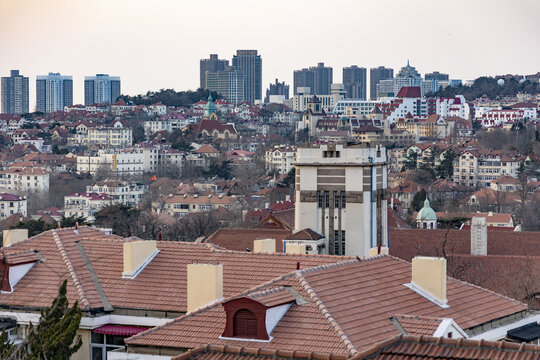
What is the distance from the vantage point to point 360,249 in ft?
110

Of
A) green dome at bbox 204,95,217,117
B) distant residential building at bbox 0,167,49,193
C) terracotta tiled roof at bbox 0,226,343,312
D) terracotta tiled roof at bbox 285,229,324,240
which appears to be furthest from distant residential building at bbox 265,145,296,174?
terracotta tiled roof at bbox 0,226,343,312

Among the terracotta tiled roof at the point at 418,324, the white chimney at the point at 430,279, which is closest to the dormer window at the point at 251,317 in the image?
the terracotta tiled roof at the point at 418,324

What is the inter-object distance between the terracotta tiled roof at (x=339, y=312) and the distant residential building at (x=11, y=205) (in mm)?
80616

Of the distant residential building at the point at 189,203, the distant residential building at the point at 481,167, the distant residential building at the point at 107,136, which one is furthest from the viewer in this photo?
the distant residential building at the point at 107,136

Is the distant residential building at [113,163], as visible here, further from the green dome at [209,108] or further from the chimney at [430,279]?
the chimney at [430,279]

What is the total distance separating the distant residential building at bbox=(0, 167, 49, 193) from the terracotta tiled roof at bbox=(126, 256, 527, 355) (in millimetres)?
100687

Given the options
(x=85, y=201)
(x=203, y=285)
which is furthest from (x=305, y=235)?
(x=85, y=201)

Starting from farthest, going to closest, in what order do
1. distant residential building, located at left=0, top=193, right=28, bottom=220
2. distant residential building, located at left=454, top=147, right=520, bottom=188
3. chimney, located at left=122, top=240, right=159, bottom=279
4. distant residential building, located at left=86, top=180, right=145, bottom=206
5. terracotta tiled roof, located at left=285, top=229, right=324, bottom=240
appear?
1. distant residential building, located at left=454, top=147, right=520, bottom=188
2. distant residential building, located at left=86, top=180, right=145, bottom=206
3. distant residential building, located at left=0, top=193, right=28, bottom=220
4. terracotta tiled roof, located at left=285, top=229, right=324, bottom=240
5. chimney, located at left=122, top=240, right=159, bottom=279

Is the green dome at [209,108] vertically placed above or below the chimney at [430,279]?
above

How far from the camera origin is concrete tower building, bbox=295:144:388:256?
1325 inches

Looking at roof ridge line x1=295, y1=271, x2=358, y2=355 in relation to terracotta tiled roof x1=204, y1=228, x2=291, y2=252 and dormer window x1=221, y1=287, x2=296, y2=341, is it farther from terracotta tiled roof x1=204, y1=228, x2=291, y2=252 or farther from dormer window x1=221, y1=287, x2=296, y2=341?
terracotta tiled roof x1=204, y1=228, x2=291, y2=252

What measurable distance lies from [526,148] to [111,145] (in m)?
58.7

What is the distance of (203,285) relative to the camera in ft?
56.7

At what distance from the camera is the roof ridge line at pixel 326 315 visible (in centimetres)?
1459
